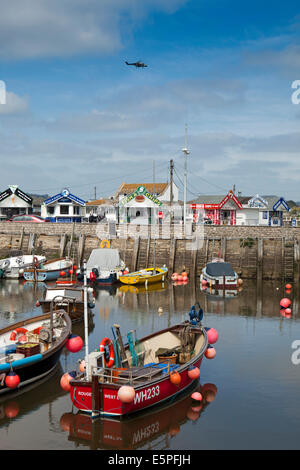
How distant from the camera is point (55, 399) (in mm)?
17656

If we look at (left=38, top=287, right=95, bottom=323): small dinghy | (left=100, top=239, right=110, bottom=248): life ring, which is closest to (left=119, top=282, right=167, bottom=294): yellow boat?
(left=100, top=239, right=110, bottom=248): life ring

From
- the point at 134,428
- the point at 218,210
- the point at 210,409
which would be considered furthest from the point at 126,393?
the point at 218,210

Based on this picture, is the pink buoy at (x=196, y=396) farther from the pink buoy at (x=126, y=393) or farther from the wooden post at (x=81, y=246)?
the wooden post at (x=81, y=246)

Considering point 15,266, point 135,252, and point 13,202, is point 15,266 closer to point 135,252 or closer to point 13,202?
point 135,252

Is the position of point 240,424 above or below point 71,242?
below

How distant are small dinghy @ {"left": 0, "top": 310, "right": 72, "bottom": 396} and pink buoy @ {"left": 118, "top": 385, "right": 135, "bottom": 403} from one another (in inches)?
167

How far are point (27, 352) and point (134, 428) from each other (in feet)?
18.1

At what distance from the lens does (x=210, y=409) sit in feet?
55.3

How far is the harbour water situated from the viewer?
48.0 feet

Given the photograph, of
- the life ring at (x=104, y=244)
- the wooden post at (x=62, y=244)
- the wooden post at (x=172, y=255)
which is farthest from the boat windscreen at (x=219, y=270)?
the wooden post at (x=62, y=244)

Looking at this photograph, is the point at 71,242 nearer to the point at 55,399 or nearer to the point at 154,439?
the point at 55,399

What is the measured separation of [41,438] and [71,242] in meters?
38.0

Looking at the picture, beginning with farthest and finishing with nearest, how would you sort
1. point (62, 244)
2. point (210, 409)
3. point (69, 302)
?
point (62, 244), point (69, 302), point (210, 409)
